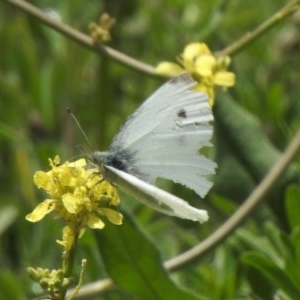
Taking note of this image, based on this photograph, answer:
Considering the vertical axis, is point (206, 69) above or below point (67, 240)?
above

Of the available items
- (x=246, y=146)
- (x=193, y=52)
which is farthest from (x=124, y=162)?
(x=246, y=146)

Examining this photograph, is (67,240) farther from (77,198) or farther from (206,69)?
(206,69)

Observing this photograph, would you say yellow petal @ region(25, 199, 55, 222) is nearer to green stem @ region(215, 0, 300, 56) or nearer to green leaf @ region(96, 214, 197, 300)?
green leaf @ region(96, 214, 197, 300)

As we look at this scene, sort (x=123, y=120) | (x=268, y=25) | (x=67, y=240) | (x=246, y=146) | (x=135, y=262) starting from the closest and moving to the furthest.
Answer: (x=67, y=240)
(x=135, y=262)
(x=268, y=25)
(x=246, y=146)
(x=123, y=120)

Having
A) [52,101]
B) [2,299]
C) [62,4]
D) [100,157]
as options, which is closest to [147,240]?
[100,157]

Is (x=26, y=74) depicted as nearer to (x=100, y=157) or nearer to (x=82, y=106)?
(x=82, y=106)

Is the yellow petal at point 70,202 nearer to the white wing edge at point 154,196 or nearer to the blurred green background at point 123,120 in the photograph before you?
the white wing edge at point 154,196

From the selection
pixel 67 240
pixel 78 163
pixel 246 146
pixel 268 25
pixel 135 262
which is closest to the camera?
pixel 67 240
